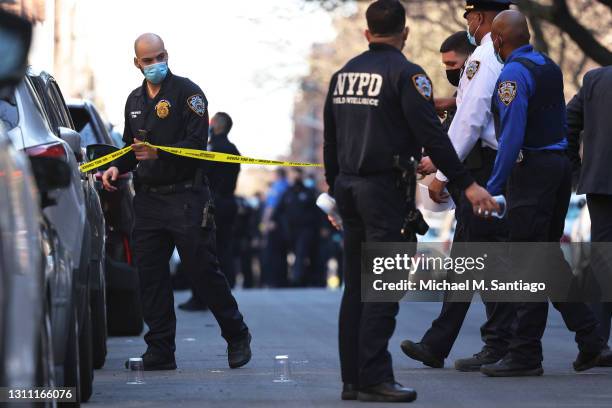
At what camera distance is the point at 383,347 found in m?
7.77

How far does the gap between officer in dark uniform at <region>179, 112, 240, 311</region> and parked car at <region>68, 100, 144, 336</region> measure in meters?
2.83

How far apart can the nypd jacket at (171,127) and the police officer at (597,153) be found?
7.58 ft

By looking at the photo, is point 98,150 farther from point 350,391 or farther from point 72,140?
point 350,391

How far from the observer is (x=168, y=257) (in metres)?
10.3

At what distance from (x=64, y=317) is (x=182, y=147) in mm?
2963

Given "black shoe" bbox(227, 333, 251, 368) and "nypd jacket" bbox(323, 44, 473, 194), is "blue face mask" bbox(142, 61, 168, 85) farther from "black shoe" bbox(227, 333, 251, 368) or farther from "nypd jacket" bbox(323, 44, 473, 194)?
"nypd jacket" bbox(323, 44, 473, 194)

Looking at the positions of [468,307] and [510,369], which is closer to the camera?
[510,369]

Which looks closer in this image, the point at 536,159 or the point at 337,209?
the point at 337,209

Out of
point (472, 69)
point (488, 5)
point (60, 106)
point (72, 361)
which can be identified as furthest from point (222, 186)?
point (72, 361)

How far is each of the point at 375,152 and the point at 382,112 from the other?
0.19 m

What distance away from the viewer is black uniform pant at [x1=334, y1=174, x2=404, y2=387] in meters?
7.80

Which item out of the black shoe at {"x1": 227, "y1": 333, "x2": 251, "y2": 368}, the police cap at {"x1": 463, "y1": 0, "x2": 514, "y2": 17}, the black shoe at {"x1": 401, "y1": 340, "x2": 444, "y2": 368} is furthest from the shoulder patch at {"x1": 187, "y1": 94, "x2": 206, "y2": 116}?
the black shoe at {"x1": 401, "y1": 340, "x2": 444, "y2": 368}

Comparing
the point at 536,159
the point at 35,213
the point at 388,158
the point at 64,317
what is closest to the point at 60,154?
the point at 64,317

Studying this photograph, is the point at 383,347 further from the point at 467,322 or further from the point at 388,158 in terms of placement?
the point at 467,322
